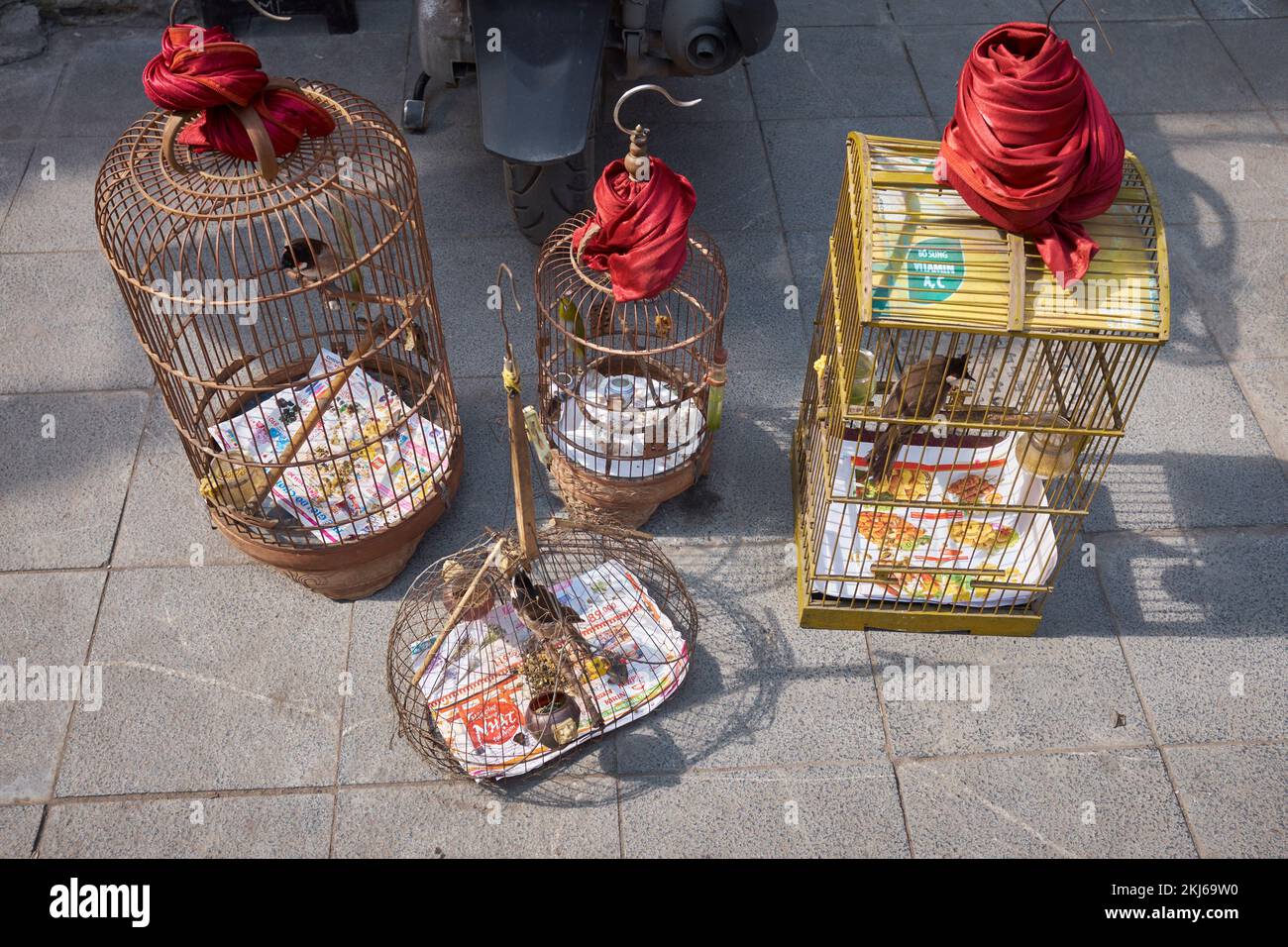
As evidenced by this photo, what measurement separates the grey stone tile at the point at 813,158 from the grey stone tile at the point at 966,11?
1.07 m

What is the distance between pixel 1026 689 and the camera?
3781 mm

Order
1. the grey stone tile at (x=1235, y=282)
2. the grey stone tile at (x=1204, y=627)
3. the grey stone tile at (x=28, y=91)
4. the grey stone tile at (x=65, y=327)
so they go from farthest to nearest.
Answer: the grey stone tile at (x=28, y=91)
the grey stone tile at (x=1235, y=282)
the grey stone tile at (x=65, y=327)
the grey stone tile at (x=1204, y=627)

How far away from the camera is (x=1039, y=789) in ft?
11.6

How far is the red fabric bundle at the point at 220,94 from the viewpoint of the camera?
3.05 metres

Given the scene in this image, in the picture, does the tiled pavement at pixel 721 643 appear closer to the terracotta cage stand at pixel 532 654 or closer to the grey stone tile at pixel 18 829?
the grey stone tile at pixel 18 829

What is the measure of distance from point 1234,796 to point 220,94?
3.90 meters

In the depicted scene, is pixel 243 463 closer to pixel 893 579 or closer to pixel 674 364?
pixel 674 364

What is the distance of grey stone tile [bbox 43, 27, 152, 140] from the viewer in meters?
5.83

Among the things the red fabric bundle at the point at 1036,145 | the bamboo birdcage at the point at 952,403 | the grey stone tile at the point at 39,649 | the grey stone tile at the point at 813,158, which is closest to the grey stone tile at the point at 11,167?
the grey stone tile at the point at 39,649

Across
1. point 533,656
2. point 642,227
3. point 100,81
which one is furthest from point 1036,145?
point 100,81

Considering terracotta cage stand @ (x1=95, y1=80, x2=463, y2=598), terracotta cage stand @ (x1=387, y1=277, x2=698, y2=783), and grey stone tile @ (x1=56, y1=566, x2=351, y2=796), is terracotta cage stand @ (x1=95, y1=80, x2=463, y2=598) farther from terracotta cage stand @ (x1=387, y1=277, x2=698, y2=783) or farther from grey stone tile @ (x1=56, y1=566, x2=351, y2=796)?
terracotta cage stand @ (x1=387, y1=277, x2=698, y2=783)

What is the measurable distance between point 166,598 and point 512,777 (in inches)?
60.4

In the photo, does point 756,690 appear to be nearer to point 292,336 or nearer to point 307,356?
point 307,356

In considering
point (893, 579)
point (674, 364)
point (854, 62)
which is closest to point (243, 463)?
point (674, 364)
